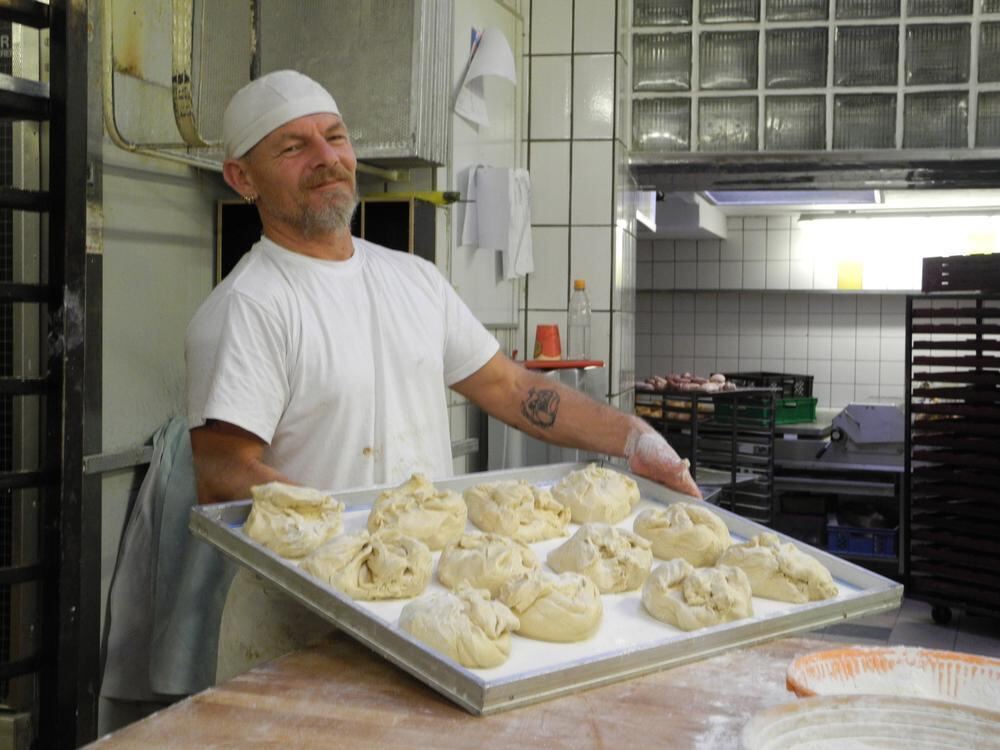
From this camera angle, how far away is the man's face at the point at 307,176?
2.04 metres

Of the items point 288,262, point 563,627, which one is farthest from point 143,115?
point 563,627

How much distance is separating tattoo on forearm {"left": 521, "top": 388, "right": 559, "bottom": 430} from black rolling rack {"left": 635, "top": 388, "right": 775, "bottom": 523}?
2579 millimetres

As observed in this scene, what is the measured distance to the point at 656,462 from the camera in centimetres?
184

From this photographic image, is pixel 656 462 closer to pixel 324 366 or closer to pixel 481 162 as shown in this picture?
pixel 324 366

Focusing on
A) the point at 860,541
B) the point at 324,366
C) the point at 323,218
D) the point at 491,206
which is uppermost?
the point at 491,206

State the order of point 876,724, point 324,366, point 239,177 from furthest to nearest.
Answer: point 239,177 < point 324,366 < point 876,724

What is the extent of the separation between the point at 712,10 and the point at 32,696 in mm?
3314

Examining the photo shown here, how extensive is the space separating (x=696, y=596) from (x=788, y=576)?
18 centimetres

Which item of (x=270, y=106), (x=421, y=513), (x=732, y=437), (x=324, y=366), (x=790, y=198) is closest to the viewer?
(x=421, y=513)

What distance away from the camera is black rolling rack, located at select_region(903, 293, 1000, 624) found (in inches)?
175

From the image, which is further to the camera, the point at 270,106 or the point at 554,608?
the point at 270,106

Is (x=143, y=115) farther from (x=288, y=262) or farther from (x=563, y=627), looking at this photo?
(x=563, y=627)

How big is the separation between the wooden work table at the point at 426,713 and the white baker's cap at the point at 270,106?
119cm

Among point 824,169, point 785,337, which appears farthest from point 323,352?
point 785,337
